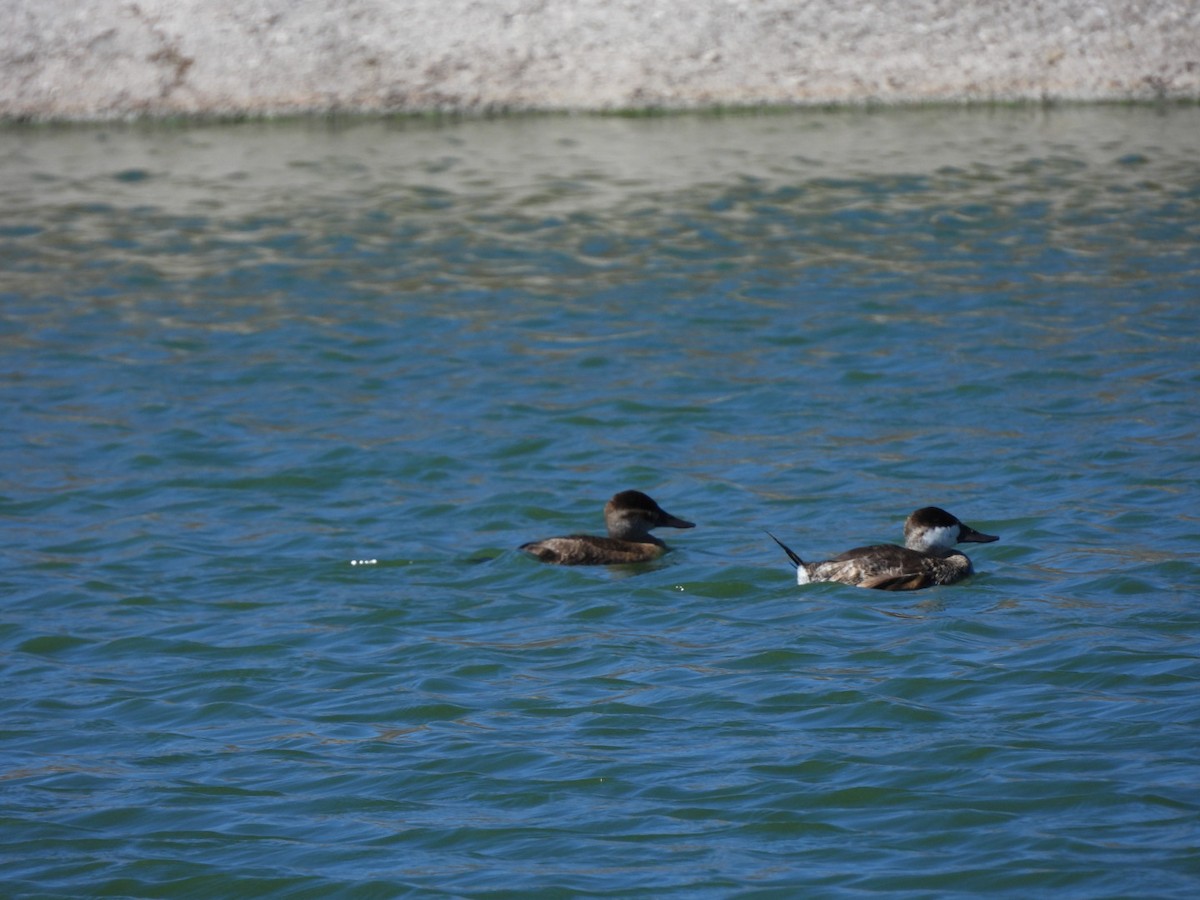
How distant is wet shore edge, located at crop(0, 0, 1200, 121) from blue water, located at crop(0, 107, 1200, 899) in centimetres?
153

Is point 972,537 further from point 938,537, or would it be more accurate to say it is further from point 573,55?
point 573,55

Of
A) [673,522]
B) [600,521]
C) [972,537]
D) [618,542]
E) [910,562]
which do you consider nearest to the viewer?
[910,562]

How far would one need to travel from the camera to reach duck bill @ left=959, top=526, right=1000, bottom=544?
28.0 feet

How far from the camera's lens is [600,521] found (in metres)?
9.69

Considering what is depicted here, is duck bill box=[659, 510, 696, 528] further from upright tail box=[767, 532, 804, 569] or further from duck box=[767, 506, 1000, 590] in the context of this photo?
duck box=[767, 506, 1000, 590]

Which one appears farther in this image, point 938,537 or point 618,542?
point 618,542

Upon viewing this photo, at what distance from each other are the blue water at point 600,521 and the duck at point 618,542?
0.14 m

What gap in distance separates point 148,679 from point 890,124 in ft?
47.9

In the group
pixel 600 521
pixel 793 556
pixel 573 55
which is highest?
pixel 573 55

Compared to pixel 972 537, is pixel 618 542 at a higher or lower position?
lower

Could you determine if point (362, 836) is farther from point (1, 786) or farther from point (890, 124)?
point (890, 124)

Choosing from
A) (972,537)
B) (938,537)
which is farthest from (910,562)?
(972,537)

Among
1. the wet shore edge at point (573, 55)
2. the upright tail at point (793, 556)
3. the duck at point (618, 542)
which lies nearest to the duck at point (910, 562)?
the upright tail at point (793, 556)

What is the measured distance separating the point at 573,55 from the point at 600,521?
480 inches
